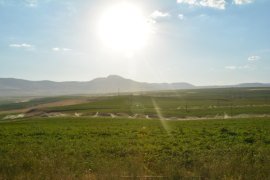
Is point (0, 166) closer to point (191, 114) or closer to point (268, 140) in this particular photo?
point (268, 140)

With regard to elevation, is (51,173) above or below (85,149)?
above

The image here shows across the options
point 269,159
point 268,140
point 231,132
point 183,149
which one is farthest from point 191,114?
point 269,159

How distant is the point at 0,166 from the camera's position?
9.55 m

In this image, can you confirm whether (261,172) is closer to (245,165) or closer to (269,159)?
(245,165)

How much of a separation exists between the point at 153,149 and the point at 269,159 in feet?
26.0

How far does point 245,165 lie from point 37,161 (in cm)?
697

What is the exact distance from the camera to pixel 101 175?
823 centimetres

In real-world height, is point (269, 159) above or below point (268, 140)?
above

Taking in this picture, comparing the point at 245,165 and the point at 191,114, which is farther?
the point at 191,114

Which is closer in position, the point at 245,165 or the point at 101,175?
the point at 101,175

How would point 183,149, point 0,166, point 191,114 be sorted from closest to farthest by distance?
1. point 0,166
2. point 183,149
3. point 191,114

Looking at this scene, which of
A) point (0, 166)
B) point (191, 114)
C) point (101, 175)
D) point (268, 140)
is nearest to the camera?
point (101, 175)

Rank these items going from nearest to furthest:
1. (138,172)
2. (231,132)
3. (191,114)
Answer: (138,172) → (231,132) → (191,114)

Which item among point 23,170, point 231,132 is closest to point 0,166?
point 23,170
